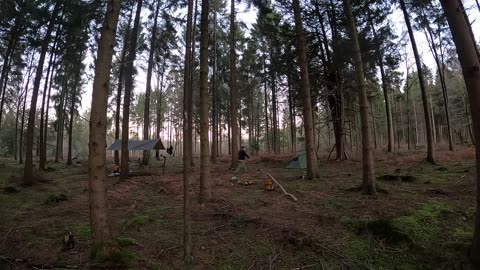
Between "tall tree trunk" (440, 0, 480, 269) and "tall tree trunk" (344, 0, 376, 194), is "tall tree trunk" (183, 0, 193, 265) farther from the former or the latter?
"tall tree trunk" (344, 0, 376, 194)

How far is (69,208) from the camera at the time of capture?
757 centimetres

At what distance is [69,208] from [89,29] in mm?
10474

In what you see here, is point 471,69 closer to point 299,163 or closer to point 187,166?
point 187,166

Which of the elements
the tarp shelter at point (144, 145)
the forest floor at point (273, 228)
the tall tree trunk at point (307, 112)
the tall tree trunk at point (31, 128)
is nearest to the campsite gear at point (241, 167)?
the tall tree trunk at point (307, 112)

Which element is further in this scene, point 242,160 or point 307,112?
point 242,160

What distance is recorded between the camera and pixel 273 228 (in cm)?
543

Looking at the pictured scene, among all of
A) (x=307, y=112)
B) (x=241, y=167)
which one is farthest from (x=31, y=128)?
(x=307, y=112)

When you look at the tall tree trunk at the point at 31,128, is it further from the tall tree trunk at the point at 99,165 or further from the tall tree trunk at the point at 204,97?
the tall tree trunk at the point at 99,165

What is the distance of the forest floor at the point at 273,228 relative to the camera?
4.30m

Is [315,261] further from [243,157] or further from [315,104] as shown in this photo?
[315,104]

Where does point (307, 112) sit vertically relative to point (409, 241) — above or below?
above

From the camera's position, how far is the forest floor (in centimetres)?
430

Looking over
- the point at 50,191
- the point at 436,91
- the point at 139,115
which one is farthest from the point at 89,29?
the point at 436,91

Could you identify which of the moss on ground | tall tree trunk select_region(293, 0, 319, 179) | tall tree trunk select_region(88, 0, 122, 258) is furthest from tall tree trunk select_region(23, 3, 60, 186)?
the moss on ground
